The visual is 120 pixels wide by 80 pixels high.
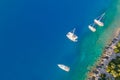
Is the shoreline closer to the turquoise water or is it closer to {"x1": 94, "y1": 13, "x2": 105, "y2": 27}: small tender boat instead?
the turquoise water

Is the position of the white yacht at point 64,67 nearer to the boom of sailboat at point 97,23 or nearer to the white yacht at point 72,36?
the white yacht at point 72,36

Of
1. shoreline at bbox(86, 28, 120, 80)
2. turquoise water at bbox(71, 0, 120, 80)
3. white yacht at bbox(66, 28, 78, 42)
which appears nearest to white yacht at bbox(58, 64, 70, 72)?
turquoise water at bbox(71, 0, 120, 80)

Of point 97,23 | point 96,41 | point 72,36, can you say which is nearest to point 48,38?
point 72,36

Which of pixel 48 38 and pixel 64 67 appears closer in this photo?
pixel 64 67

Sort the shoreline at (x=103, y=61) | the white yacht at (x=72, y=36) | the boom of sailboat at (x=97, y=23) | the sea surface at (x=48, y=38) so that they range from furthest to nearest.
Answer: the boom of sailboat at (x=97, y=23) < the white yacht at (x=72, y=36) < the shoreline at (x=103, y=61) < the sea surface at (x=48, y=38)

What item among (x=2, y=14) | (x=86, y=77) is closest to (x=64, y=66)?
(x=86, y=77)

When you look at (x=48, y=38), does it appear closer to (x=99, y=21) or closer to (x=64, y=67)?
(x=64, y=67)

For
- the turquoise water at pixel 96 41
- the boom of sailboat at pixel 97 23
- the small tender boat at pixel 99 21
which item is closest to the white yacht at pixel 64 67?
the turquoise water at pixel 96 41

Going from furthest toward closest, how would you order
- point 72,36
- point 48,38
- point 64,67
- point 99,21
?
point 99,21, point 48,38, point 72,36, point 64,67
